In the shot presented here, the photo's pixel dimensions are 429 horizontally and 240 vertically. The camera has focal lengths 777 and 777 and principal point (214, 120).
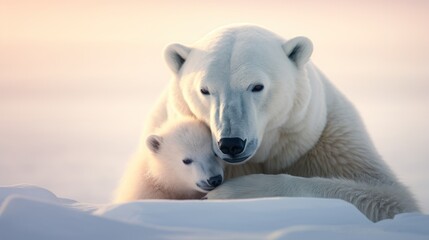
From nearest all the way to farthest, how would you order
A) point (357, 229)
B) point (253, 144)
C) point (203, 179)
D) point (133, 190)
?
1. point (357, 229)
2. point (253, 144)
3. point (203, 179)
4. point (133, 190)

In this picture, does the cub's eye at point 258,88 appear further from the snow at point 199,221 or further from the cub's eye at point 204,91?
the snow at point 199,221

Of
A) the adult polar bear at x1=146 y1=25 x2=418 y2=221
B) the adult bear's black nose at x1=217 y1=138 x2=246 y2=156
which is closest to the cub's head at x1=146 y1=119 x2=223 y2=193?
the adult polar bear at x1=146 y1=25 x2=418 y2=221

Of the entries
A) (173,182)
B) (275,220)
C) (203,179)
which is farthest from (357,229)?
(173,182)

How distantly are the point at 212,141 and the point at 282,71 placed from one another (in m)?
0.61

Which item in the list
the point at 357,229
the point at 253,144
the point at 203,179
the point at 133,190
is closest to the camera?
the point at 357,229

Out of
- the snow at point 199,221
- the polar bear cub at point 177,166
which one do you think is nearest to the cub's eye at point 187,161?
the polar bear cub at point 177,166

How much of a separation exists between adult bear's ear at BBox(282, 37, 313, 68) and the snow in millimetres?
1671

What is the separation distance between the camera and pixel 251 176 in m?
4.61

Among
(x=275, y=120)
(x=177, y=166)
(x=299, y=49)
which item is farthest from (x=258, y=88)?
(x=177, y=166)

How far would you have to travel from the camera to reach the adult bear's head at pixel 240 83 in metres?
4.36

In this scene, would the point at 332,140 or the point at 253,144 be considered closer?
the point at 253,144

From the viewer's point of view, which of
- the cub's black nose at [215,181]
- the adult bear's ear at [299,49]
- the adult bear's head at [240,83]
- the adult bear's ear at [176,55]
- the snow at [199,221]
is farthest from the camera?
the adult bear's ear at [176,55]

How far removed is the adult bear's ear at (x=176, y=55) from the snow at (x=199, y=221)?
1.79 m

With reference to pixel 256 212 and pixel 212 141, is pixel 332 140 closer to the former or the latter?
pixel 212 141
